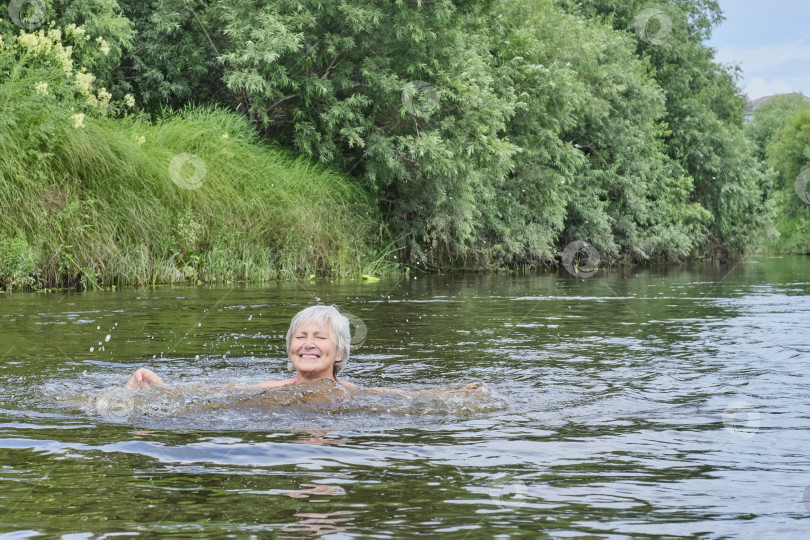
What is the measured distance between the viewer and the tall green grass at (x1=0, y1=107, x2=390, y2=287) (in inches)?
677

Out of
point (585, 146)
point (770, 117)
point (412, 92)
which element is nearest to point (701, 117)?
point (585, 146)

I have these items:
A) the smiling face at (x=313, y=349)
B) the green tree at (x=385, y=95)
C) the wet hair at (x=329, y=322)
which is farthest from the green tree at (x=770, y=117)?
the smiling face at (x=313, y=349)

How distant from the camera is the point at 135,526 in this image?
12.2ft

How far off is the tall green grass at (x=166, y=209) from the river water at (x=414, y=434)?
17.3ft

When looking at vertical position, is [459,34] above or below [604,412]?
above

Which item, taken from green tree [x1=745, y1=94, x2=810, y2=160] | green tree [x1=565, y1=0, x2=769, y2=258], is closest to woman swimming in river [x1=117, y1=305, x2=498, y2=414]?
green tree [x1=565, y1=0, x2=769, y2=258]

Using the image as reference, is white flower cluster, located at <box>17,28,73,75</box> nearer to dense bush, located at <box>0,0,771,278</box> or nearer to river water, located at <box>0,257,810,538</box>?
dense bush, located at <box>0,0,771,278</box>

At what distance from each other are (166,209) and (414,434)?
14.7 meters

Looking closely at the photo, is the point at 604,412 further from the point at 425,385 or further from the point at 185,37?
the point at 185,37

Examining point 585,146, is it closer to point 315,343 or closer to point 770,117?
point 315,343

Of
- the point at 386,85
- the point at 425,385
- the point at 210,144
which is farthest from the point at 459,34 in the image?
the point at 425,385

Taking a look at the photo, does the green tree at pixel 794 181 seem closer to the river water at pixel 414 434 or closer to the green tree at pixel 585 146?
the green tree at pixel 585 146

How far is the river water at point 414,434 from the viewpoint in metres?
3.91

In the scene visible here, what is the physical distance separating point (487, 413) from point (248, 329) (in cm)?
589
